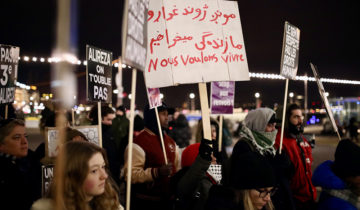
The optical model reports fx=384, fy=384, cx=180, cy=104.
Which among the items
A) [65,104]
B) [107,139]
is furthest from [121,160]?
[65,104]

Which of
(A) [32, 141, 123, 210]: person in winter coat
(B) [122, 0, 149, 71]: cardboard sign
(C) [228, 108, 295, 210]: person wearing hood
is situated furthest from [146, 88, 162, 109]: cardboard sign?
(A) [32, 141, 123, 210]: person in winter coat

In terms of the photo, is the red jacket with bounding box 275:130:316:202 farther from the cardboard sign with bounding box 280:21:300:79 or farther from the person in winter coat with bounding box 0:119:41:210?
the person in winter coat with bounding box 0:119:41:210

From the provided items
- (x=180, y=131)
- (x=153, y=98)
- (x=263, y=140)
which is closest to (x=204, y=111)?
(x=263, y=140)

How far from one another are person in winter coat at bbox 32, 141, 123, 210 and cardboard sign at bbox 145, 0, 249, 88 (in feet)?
6.61

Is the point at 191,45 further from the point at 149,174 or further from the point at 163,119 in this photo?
the point at 149,174

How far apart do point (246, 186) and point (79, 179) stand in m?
1.17

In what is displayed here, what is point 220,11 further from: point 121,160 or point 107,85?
point 121,160

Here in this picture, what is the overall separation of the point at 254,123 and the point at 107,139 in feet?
9.35

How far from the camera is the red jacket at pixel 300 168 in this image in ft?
15.8

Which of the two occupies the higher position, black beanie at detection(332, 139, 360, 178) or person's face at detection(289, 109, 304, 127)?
person's face at detection(289, 109, 304, 127)

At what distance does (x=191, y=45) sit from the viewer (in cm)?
461

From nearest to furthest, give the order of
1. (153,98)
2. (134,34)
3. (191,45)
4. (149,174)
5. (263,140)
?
(134,34) < (263,140) < (149,174) < (191,45) < (153,98)

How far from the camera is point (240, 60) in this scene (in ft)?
15.5

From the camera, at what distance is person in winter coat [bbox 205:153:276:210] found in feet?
9.11
